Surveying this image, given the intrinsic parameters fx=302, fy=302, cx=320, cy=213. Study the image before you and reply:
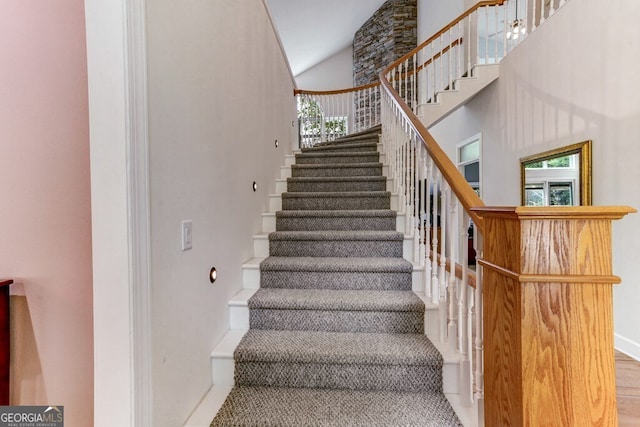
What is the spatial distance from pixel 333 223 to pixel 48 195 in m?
1.81

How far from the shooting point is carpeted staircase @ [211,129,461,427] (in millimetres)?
1302

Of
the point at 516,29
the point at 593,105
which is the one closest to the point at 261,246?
the point at 593,105

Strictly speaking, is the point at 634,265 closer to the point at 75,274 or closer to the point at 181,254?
the point at 181,254

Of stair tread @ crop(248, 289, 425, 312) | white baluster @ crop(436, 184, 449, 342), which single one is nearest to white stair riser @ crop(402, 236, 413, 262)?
stair tread @ crop(248, 289, 425, 312)

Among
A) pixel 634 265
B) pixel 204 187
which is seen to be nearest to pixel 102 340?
pixel 204 187

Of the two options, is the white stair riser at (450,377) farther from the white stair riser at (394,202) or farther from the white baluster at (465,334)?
the white stair riser at (394,202)

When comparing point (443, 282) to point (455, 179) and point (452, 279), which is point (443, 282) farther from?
point (455, 179)

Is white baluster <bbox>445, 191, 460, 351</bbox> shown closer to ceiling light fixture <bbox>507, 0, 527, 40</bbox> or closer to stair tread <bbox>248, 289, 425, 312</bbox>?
stair tread <bbox>248, 289, 425, 312</bbox>

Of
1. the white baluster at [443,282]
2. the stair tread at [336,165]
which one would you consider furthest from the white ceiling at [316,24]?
the white baluster at [443,282]

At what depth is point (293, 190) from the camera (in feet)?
10.3

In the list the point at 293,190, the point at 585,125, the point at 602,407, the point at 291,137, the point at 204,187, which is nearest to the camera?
the point at 602,407

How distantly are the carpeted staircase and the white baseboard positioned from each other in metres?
1.75

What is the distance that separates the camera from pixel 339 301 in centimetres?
171

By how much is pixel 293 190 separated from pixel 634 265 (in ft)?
9.08
